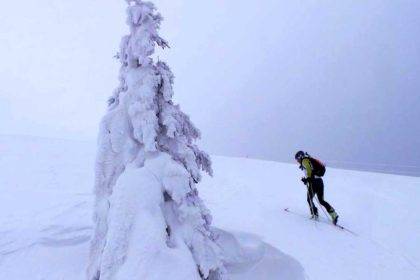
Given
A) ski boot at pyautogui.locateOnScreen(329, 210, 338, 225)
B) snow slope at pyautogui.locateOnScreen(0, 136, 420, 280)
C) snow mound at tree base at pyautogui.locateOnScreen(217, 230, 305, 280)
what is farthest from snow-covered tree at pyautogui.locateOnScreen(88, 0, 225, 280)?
ski boot at pyautogui.locateOnScreen(329, 210, 338, 225)

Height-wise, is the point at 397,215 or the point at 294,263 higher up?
the point at 397,215

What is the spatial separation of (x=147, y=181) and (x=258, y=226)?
6.70m

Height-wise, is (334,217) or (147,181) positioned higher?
(147,181)

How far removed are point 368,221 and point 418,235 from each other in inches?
69.8

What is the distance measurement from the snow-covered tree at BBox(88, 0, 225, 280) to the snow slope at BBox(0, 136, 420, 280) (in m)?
2.80

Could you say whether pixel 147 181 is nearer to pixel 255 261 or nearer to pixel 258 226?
pixel 255 261

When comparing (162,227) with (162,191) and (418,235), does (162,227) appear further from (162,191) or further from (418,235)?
(418,235)

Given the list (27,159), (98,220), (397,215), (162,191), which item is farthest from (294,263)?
(27,159)

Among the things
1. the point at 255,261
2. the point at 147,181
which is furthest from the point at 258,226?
the point at 147,181

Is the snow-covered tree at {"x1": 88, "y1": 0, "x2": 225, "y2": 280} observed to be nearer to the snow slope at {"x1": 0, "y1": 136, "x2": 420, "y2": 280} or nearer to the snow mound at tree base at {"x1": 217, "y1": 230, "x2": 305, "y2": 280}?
the snow mound at tree base at {"x1": 217, "y1": 230, "x2": 305, "y2": 280}

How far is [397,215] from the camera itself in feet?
47.8

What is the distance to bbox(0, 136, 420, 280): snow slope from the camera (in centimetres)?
971

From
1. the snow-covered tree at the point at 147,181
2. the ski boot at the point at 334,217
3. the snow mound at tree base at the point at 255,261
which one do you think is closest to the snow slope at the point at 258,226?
the snow mound at tree base at the point at 255,261

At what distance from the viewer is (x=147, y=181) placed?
7004 millimetres
